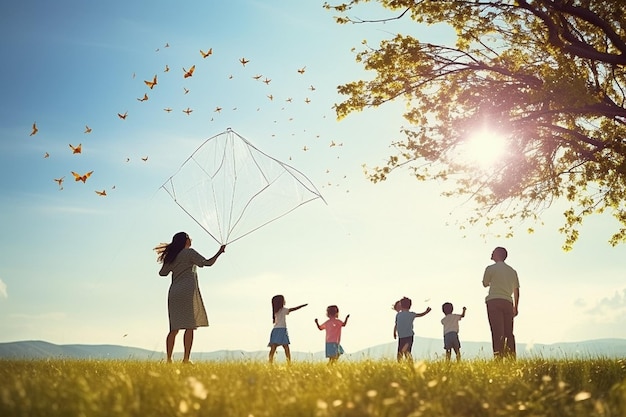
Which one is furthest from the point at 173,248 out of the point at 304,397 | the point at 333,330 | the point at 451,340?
the point at 451,340

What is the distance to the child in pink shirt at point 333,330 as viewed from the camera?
15008mm

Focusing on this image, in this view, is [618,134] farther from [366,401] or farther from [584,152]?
[366,401]

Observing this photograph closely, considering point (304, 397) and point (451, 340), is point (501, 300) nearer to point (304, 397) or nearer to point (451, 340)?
point (451, 340)

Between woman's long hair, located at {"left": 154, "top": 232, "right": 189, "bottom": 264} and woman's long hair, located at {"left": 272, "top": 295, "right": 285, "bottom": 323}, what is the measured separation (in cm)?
348

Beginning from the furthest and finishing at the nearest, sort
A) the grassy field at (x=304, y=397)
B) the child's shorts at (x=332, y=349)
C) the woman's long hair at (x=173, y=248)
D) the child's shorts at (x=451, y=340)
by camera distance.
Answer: the child's shorts at (x=451, y=340), the child's shorts at (x=332, y=349), the woman's long hair at (x=173, y=248), the grassy field at (x=304, y=397)

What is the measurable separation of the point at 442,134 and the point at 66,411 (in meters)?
13.1

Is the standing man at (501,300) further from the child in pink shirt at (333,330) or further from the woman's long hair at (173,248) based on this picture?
the woman's long hair at (173,248)

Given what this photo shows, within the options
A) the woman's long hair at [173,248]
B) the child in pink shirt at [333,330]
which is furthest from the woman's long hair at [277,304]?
the woman's long hair at [173,248]

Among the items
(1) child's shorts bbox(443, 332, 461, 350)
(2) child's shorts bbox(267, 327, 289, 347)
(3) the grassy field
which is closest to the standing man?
(1) child's shorts bbox(443, 332, 461, 350)

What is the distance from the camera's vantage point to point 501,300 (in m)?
12.8

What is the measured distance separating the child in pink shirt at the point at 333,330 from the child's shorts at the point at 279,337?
47.3 inches

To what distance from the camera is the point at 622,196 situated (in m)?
20.2

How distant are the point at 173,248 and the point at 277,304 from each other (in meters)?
3.60

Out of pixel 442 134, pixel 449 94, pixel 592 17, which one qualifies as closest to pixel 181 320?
pixel 442 134
